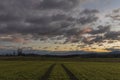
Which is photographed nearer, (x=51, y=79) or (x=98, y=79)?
(x=51, y=79)

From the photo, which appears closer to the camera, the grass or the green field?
the green field

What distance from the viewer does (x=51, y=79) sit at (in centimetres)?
3048

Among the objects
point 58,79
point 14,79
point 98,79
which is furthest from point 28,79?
point 98,79

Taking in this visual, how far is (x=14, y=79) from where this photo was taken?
31797mm

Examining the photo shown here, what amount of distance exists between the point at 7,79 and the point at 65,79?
792cm

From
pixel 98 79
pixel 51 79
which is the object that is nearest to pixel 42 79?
pixel 51 79

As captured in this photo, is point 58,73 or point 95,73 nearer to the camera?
point 58,73

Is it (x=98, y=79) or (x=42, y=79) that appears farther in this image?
(x=98, y=79)

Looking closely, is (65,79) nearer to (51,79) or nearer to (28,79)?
(51,79)

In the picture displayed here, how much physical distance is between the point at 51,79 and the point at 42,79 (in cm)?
120

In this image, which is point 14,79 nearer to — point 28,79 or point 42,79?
point 28,79

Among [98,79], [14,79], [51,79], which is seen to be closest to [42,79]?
[51,79]

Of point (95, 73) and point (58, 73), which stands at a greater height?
point (58, 73)

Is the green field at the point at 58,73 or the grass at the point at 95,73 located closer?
the green field at the point at 58,73
